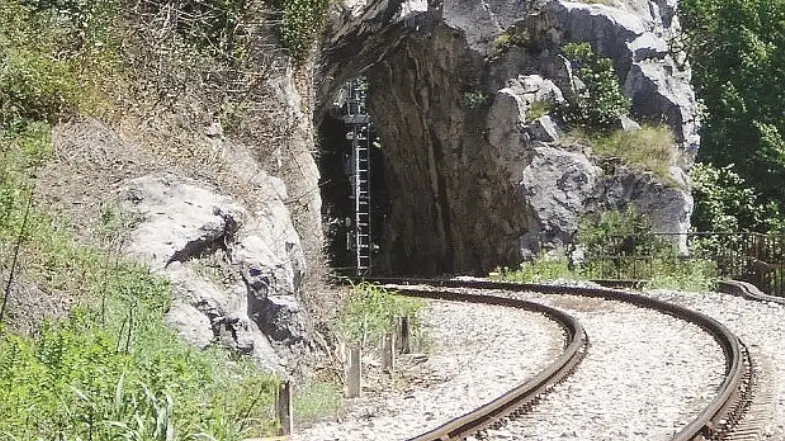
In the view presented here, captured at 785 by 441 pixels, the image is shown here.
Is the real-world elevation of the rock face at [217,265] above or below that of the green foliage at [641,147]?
below

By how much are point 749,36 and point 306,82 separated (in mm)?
21206

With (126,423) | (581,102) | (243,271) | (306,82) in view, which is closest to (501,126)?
(581,102)

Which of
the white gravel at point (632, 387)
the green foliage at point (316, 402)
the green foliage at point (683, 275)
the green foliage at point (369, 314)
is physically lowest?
the green foliage at point (316, 402)

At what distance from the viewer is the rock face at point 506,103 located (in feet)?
82.5

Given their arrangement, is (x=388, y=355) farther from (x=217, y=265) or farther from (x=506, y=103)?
(x=506, y=103)

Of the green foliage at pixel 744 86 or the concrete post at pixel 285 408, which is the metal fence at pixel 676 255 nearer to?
the green foliage at pixel 744 86

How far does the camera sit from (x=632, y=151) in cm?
2548

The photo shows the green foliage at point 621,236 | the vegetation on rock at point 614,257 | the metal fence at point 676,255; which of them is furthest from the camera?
the green foliage at point 621,236

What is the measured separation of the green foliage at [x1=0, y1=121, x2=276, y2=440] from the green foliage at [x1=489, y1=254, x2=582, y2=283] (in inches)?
534

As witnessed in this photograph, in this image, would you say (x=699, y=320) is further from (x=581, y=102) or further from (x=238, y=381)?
(x=581, y=102)

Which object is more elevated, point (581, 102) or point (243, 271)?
point (581, 102)

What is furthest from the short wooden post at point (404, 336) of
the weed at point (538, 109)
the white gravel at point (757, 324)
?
the weed at point (538, 109)

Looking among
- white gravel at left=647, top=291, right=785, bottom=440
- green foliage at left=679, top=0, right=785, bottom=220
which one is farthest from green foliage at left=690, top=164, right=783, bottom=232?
white gravel at left=647, top=291, right=785, bottom=440

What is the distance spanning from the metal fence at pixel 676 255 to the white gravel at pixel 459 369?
621cm
